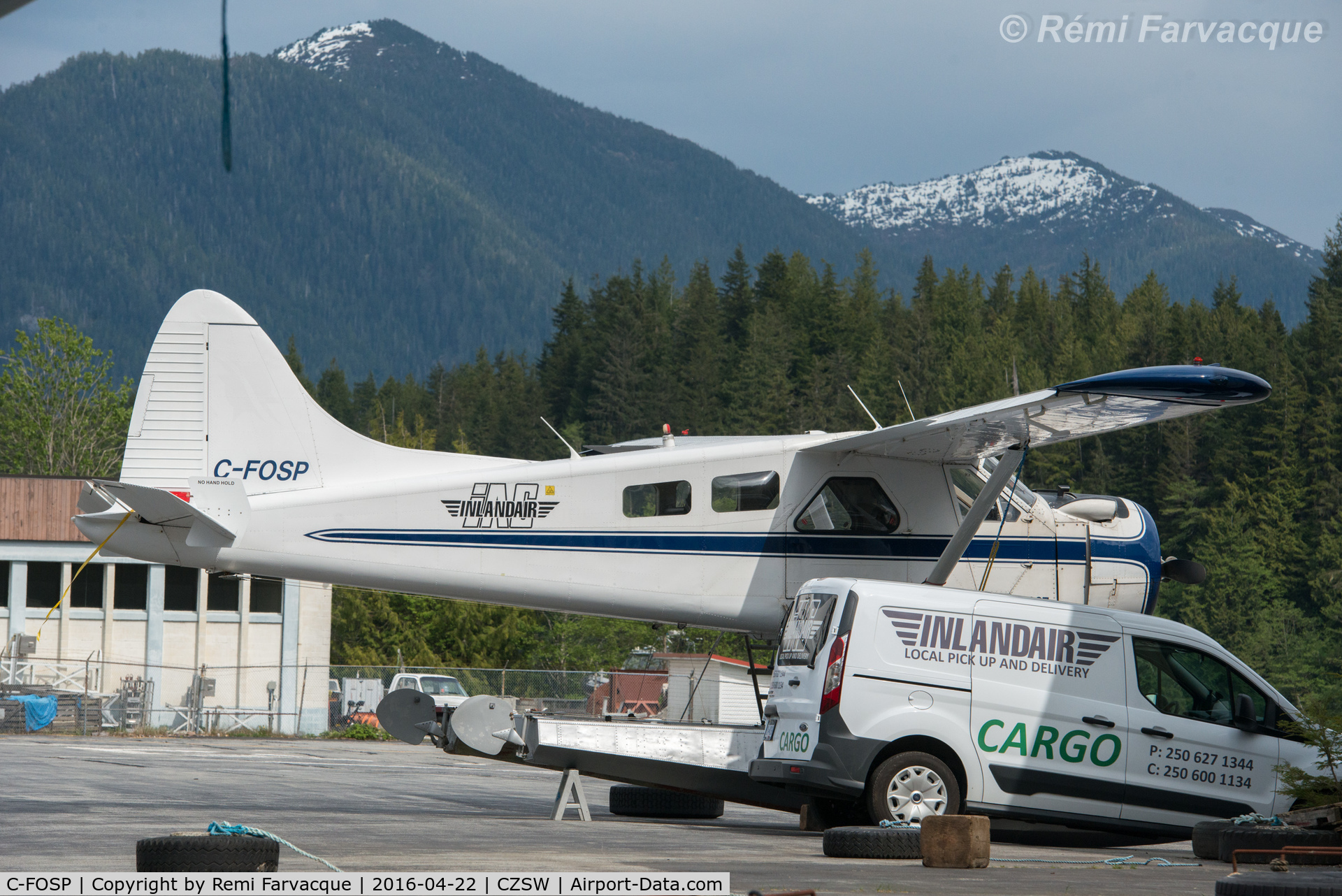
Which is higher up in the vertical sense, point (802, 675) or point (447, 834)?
point (802, 675)

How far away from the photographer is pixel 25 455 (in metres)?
85.6

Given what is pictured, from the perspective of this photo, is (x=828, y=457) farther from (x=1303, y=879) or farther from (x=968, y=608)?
(x=1303, y=879)

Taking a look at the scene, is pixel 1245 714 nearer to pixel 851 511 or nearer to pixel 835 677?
pixel 835 677

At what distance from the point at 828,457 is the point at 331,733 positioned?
2668 centimetres

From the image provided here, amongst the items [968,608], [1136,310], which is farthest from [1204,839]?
[1136,310]

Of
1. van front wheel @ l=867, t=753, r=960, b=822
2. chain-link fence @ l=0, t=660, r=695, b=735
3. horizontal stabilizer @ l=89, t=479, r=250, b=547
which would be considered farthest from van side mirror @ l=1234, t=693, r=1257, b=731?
chain-link fence @ l=0, t=660, r=695, b=735

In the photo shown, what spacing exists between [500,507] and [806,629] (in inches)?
134

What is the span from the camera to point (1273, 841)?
10.0 m

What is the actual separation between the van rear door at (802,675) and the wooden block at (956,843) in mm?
1696

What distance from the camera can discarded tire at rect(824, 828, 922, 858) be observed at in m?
10.2

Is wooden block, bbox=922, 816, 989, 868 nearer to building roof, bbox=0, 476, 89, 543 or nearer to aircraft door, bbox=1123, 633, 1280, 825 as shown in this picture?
aircraft door, bbox=1123, 633, 1280, 825

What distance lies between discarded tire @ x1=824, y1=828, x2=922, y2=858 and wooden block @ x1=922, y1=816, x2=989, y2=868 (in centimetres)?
38

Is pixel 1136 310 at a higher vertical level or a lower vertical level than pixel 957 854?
higher

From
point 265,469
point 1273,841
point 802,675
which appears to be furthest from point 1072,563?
point 265,469
